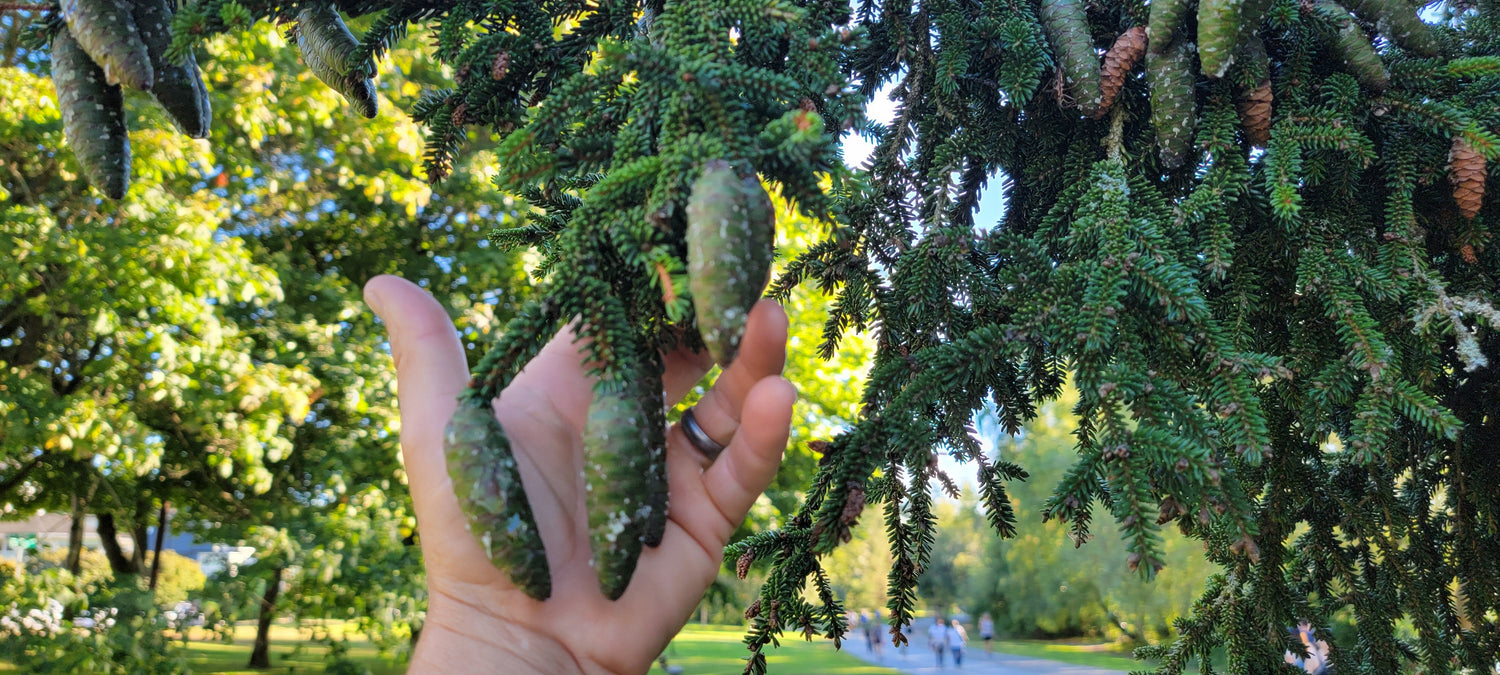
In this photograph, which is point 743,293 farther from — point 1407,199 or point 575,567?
point 1407,199

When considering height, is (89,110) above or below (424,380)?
above

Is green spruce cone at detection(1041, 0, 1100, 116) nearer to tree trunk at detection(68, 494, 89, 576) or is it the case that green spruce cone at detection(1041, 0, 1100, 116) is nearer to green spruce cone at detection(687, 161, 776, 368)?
green spruce cone at detection(687, 161, 776, 368)

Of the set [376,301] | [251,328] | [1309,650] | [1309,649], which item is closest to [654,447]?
[376,301]

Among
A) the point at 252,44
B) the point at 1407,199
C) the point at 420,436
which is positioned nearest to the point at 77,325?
the point at 252,44

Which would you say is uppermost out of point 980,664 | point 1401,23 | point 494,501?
point 1401,23

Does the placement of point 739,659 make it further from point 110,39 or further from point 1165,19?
point 110,39

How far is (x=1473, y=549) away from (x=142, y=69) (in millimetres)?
3121

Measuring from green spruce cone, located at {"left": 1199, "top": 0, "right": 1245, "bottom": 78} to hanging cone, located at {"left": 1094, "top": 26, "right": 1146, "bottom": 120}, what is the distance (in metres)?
0.15

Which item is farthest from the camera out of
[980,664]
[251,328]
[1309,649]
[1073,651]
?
[1073,651]

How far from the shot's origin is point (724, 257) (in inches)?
29.0

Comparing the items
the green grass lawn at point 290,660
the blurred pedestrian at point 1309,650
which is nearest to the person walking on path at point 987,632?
the green grass lawn at point 290,660

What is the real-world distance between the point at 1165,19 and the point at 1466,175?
23.7 inches

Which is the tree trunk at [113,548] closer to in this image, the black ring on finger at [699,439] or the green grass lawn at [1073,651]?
the black ring on finger at [699,439]

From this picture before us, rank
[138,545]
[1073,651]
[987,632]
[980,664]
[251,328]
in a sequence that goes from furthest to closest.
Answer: [987,632] < [1073,651] < [980,664] < [138,545] < [251,328]
